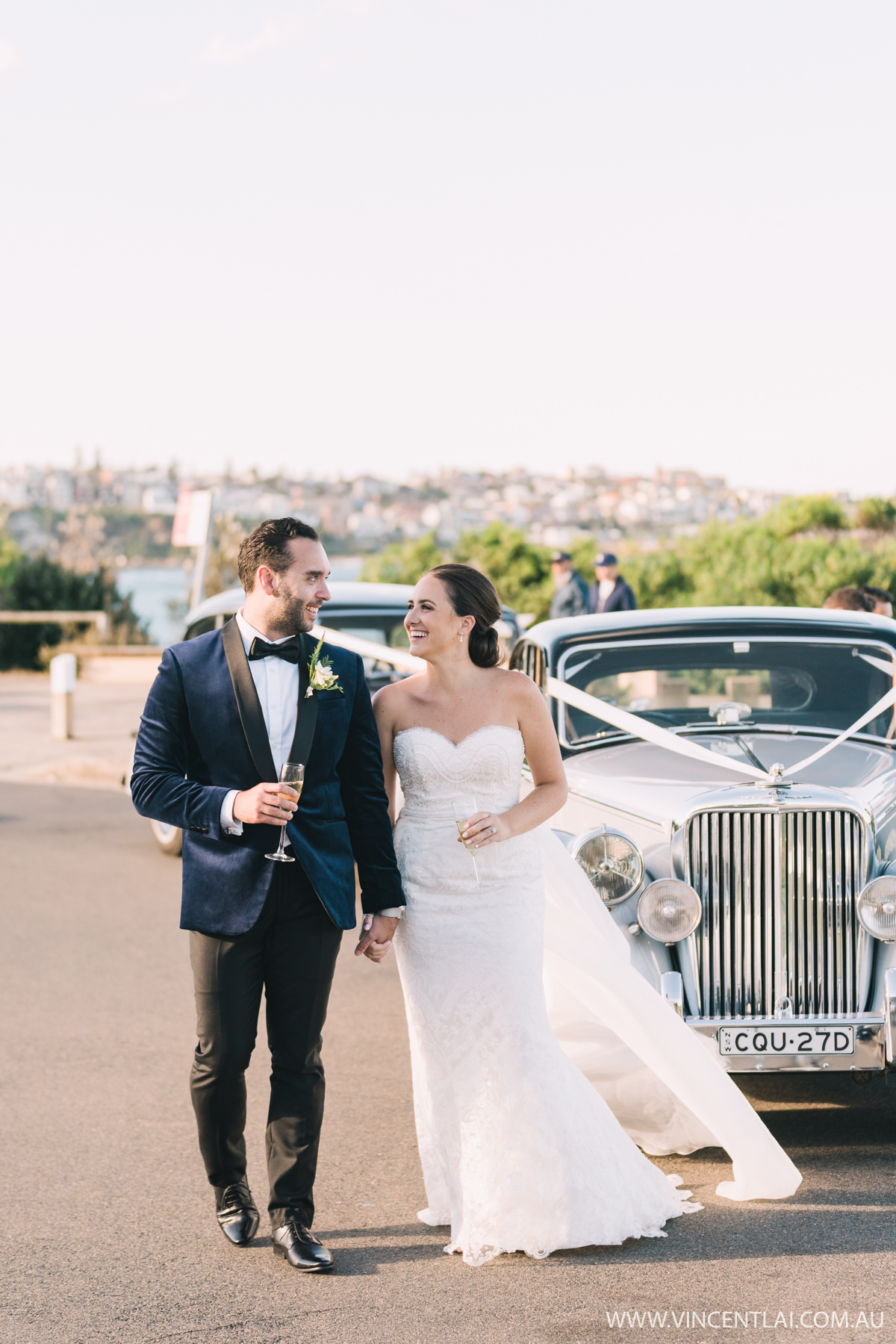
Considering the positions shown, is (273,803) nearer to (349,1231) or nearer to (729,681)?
(349,1231)

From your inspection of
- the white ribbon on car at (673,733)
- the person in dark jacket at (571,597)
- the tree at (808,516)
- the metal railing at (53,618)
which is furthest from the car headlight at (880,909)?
the metal railing at (53,618)

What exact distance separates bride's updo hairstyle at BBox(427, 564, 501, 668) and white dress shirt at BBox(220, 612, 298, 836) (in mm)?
610

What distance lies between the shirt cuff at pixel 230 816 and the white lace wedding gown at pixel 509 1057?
66cm

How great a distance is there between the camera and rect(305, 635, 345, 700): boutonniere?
4.01 metres

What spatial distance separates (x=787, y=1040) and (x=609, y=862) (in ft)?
2.89

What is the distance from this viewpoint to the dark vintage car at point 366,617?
1024 cm

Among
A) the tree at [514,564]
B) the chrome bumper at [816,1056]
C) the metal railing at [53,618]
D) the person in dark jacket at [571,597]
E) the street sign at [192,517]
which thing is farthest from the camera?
the metal railing at [53,618]

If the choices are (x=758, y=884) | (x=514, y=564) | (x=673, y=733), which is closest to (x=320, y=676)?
(x=758, y=884)

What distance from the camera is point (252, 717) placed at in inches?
158

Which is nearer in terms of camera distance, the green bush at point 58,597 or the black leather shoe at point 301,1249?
the black leather shoe at point 301,1249

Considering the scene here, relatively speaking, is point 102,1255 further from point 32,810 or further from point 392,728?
point 32,810

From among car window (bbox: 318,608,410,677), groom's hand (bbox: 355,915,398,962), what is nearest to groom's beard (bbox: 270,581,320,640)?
groom's hand (bbox: 355,915,398,962)

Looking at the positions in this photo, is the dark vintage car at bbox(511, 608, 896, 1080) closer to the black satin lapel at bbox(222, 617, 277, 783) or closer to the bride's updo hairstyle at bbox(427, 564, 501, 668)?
the bride's updo hairstyle at bbox(427, 564, 501, 668)

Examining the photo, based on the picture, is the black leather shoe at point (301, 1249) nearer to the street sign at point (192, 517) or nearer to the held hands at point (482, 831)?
the held hands at point (482, 831)
